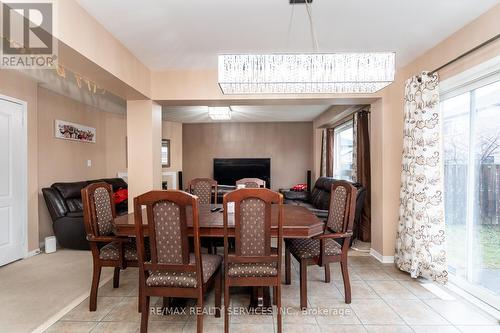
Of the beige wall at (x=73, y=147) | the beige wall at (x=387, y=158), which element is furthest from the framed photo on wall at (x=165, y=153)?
the beige wall at (x=387, y=158)

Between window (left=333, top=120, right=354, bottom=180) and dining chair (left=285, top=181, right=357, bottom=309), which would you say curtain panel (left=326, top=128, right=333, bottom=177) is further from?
dining chair (left=285, top=181, right=357, bottom=309)

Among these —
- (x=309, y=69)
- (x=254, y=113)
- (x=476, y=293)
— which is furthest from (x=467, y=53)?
(x=254, y=113)

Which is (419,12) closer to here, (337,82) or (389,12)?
(389,12)

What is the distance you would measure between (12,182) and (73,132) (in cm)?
142

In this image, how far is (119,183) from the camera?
17.3 feet

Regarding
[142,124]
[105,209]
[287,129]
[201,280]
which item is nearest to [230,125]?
[287,129]

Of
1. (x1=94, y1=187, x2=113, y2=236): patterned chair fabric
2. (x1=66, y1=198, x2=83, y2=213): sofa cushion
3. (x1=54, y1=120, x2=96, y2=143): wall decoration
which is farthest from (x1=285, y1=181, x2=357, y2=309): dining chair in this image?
(x1=54, y1=120, x2=96, y2=143): wall decoration

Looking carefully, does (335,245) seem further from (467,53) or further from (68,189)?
(68,189)

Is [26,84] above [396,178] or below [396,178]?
above

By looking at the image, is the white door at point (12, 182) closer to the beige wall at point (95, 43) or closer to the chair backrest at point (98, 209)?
the beige wall at point (95, 43)

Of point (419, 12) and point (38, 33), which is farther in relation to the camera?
point (419, 12)

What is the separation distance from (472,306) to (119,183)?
5511 mm

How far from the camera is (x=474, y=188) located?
101 inches

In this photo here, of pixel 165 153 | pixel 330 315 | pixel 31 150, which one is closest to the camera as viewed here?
pixel 330 315
